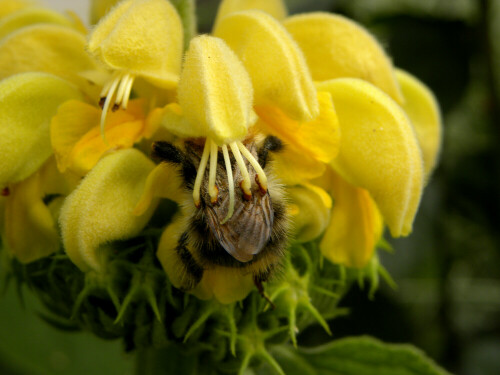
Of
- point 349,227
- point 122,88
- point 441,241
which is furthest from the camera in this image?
point 441,241

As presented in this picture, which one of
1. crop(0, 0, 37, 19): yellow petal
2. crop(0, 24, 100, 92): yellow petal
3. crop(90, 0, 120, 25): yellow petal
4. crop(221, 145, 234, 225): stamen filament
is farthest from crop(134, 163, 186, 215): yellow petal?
crop(0, 0, 37, 19): yellow petal

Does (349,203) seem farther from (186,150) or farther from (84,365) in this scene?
(84,365)

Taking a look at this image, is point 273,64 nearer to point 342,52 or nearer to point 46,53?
point 342,52

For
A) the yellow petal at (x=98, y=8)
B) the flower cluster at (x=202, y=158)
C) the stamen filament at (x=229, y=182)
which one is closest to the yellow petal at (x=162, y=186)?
the flower cluster at (x=202, y=158)

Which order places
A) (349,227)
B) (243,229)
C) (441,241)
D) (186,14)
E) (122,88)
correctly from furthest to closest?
1. (441,241)
2. (186,14)
3. (349,227)
4. (122,88)
5. (243,229)

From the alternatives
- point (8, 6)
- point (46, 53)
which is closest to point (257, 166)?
point (46, 53)
